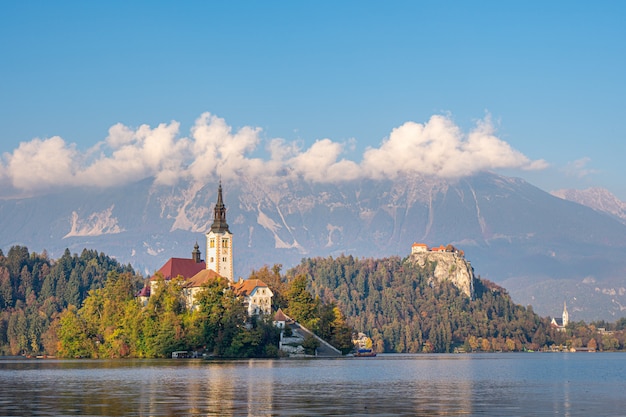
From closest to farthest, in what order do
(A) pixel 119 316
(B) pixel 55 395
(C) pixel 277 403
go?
(C) pixel 277 403 → (B) pixel 55 395 → (A) pixel 119 316

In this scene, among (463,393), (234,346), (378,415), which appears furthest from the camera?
(234,346)

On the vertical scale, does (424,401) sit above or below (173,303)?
below

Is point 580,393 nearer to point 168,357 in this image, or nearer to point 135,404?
point 135,404

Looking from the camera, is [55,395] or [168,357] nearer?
[55,395]

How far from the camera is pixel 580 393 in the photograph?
290ft

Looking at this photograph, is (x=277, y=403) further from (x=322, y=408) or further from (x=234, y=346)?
(x=234, y=346)

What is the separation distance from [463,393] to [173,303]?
11072 cm

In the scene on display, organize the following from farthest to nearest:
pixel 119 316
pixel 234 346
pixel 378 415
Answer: pixel 119 316 → pixel 234 346 → pixel 378 415

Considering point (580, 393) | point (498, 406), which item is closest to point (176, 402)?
point (498, 406)

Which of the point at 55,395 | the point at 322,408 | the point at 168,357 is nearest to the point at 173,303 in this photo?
the point at 168,357

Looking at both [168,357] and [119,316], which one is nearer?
[168,357]

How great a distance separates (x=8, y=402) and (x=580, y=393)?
4698 cm

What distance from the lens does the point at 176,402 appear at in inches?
2931

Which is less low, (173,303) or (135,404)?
(173,303)
